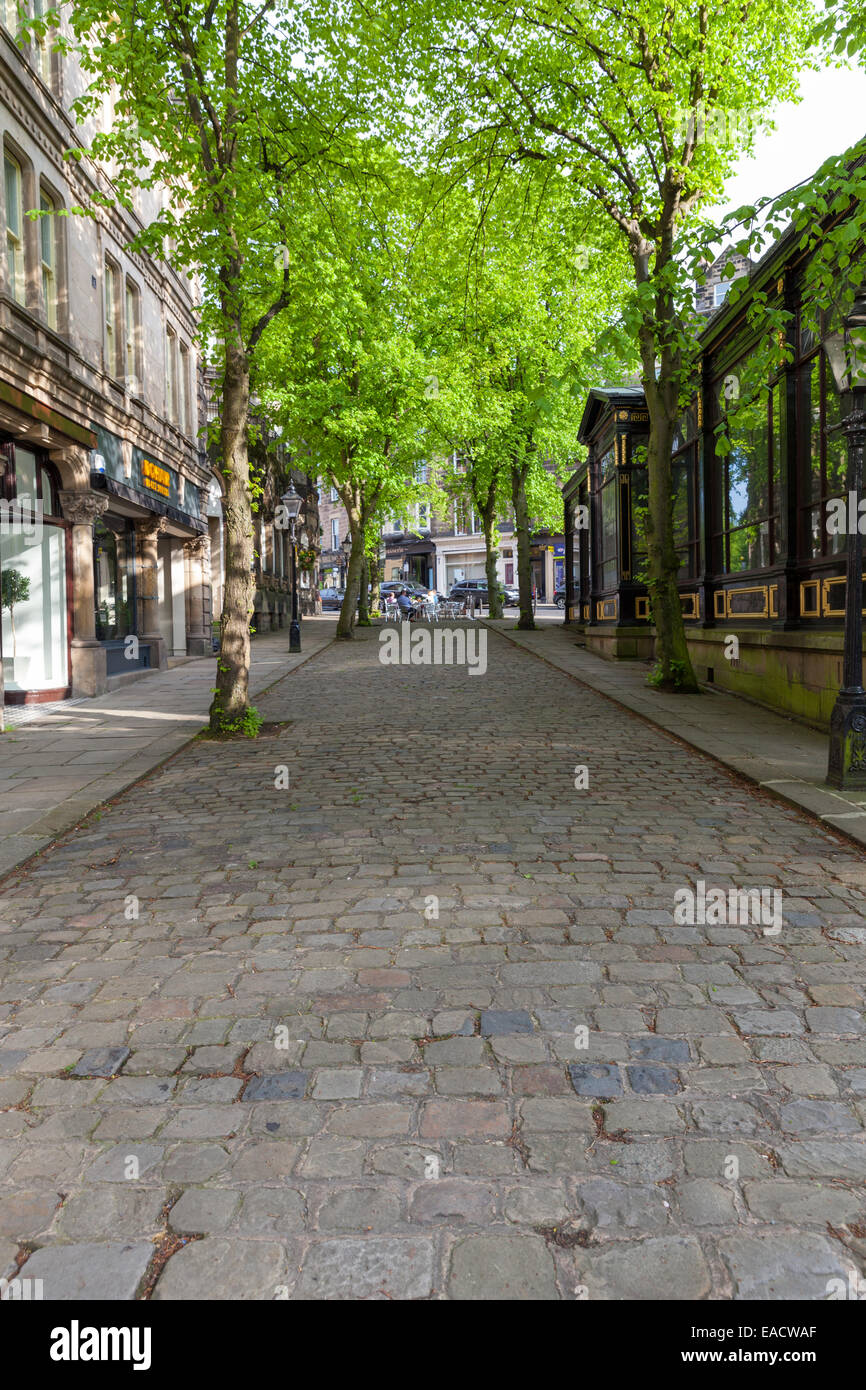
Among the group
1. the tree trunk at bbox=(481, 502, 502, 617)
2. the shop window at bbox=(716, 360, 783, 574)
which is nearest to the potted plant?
the shop window at bbox=(716, 360, 783, 574)

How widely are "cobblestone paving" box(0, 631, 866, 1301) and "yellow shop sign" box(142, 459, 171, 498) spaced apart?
1399 cm

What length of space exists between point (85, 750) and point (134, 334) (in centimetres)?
1219

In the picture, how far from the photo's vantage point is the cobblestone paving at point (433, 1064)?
229cm

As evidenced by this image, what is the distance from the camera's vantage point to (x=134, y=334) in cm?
1927

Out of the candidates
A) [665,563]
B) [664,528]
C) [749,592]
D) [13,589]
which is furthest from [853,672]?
[13,589]

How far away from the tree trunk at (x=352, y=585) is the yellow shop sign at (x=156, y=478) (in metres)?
7.85

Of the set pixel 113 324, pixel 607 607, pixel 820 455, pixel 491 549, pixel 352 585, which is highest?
pixel 113 324

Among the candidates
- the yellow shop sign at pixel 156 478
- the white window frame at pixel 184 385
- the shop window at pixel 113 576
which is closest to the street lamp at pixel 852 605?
the shop window at pixel 113 576

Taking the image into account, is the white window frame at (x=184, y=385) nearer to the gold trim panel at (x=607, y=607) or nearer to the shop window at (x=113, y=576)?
the shop window at (x=113, y=576)

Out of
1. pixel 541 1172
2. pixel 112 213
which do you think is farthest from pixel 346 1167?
pixel 112 213

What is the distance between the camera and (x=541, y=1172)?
2.59 metres

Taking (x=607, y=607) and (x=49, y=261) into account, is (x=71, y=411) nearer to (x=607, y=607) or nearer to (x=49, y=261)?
(x=49, y=261)

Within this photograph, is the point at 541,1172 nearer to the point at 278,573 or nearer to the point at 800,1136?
the point at 800,1136

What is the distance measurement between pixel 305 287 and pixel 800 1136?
10284 millimetres
